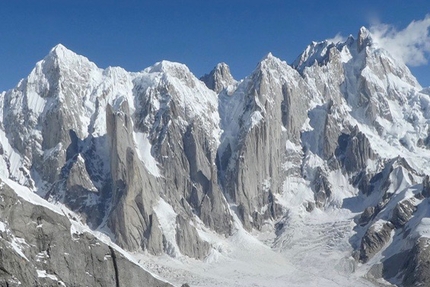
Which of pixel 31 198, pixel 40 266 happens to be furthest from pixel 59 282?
pixel 31 198

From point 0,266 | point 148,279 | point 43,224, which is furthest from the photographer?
point 148,279

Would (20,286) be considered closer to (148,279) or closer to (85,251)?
(85,251)

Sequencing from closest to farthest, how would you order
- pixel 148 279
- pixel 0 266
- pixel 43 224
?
pixel 0 266, pixel 43 224, pixel 148 279

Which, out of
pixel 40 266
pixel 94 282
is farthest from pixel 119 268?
pixel 40 266

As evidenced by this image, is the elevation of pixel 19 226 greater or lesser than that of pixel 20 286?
greater

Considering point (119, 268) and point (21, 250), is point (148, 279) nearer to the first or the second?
point (119, 268)

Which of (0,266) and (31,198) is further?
(31,198)
